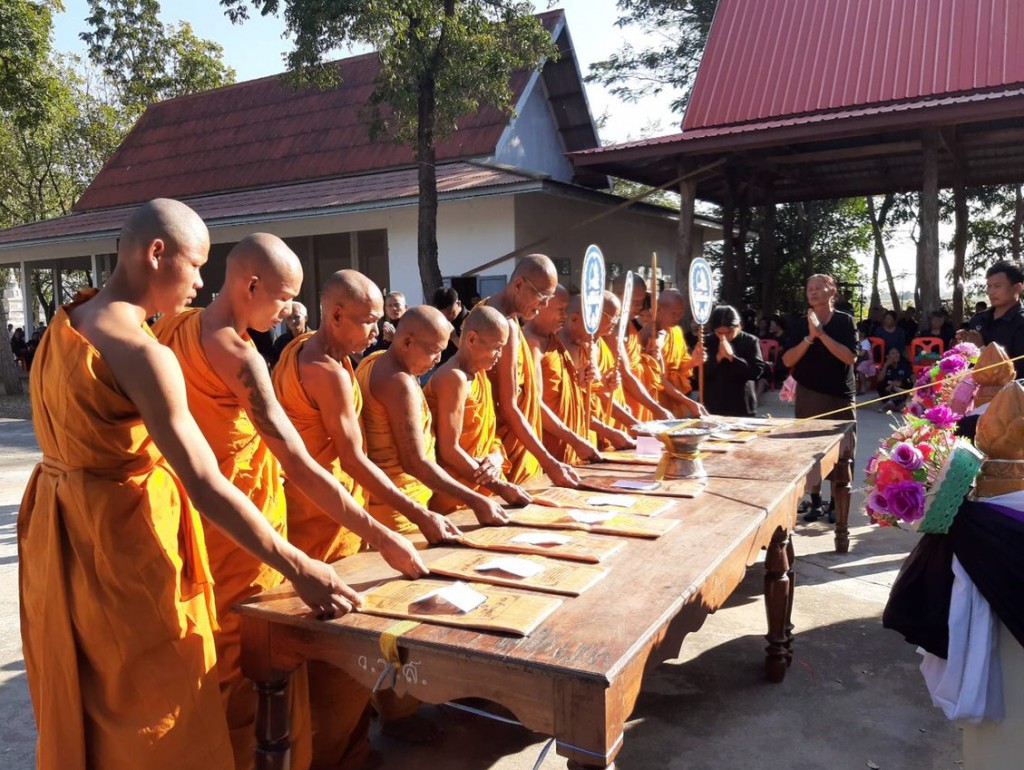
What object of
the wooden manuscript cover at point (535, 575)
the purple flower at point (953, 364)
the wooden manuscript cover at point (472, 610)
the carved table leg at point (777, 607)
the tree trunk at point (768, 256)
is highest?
the tree trunk at point (768, 256)

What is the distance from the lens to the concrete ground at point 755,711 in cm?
289

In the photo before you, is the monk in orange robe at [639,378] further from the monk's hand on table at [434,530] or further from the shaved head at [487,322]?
the monk's hand on table at [434,530]

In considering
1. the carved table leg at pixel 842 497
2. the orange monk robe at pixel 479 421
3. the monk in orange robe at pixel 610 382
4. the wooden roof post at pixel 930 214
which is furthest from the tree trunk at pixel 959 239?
the orange monk robe at pixel 479 421

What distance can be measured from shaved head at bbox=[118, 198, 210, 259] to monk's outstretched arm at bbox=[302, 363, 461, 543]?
674mm

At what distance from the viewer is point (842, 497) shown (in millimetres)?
5066

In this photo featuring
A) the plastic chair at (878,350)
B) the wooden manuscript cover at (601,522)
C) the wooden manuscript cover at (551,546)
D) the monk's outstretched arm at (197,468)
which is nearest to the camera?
the monk's outstretched arm at (197,468)

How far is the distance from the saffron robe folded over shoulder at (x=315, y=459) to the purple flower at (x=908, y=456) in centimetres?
170

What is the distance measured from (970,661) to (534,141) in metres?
14.2

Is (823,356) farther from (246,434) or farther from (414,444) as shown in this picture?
(246,434)

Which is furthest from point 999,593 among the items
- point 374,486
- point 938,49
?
point 938,49

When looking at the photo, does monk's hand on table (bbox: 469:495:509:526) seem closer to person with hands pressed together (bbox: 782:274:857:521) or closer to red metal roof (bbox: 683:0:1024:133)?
person with hands pressed together (bbox: 782:274:857:521)

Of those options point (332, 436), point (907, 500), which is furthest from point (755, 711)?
point (332, 436)

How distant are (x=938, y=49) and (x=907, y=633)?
11037mm

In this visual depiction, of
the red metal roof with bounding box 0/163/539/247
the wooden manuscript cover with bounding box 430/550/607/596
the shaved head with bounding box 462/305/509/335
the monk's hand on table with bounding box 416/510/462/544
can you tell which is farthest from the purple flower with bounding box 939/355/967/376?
the red metal roof with bounding box 0/163/539/247
